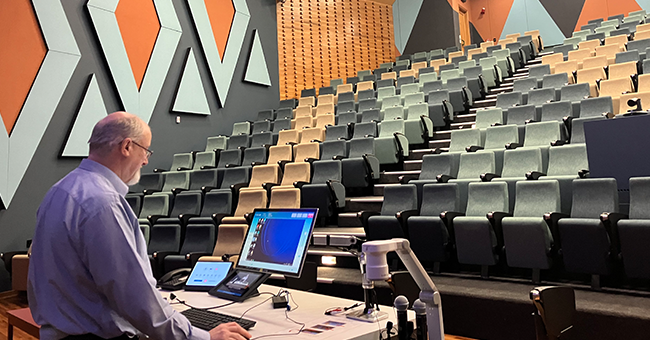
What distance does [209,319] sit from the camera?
726 millimetres

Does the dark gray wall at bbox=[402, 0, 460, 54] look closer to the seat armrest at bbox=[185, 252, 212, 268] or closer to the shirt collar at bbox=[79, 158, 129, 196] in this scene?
the seat armrest at bbox=[185, 252, 212, 268]

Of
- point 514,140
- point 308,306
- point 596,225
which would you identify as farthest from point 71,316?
point 514,140

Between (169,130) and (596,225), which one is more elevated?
(169,130)

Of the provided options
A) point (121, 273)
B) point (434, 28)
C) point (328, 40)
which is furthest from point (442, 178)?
point (434, 28)

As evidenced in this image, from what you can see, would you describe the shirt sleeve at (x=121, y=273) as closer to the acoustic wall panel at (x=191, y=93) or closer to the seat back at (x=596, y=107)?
the seat back at (x=596, y=107)

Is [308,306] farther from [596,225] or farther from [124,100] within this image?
[124,100]

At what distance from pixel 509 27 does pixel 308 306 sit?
5.38m

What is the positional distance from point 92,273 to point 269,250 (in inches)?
16.0

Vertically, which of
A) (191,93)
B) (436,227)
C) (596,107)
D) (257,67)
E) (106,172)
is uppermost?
(257,67)

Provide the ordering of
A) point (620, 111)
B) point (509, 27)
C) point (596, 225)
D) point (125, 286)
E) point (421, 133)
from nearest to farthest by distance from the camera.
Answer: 1. point (125, 286)
2. point (596, 225)
3. point (620, 111)
4. point (421, 133)
5. point (509, 27)

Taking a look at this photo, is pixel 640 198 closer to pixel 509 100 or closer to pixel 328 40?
pixel 509 100

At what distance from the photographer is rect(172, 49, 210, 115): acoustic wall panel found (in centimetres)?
335

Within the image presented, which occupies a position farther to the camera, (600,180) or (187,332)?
(600,180)

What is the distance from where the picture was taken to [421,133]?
8.27ft
